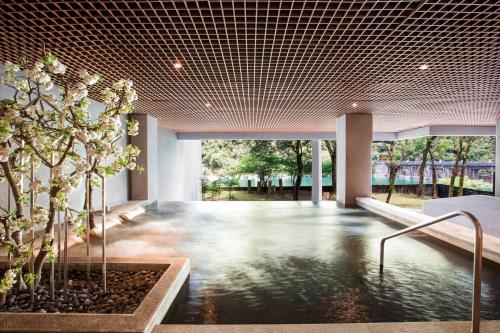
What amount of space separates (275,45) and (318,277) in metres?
3.02

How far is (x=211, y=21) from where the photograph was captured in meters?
3.72

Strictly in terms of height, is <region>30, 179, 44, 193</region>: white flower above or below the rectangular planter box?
above

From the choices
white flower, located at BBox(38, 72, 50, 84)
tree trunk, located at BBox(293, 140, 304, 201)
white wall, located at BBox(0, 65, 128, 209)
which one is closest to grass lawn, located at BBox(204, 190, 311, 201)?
tree trunk, located at BBox(293, 140, 304, 201)

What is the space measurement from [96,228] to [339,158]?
786 cm

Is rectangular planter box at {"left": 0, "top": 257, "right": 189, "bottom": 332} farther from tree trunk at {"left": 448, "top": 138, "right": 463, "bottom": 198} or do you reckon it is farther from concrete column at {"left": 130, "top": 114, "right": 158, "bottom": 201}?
tree trunk at {"left": 448, "top": 138, "right": 463, "bottom": 198}

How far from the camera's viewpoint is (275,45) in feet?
14.7

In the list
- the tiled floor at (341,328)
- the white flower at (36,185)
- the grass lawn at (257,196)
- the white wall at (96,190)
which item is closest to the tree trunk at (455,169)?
the grass lawn at (257,196)

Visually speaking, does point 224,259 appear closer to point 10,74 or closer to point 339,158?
point 10,74

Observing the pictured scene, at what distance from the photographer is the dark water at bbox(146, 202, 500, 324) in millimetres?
3197

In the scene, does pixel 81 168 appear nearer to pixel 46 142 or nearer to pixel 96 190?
pixel 46 142

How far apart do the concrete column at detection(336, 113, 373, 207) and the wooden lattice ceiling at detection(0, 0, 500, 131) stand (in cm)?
263

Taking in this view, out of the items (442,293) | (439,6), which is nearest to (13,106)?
(439,6)

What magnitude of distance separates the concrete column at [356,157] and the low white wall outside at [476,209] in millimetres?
2702

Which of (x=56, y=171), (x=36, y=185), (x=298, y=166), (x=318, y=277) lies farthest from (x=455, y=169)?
(x=36, y=185)
